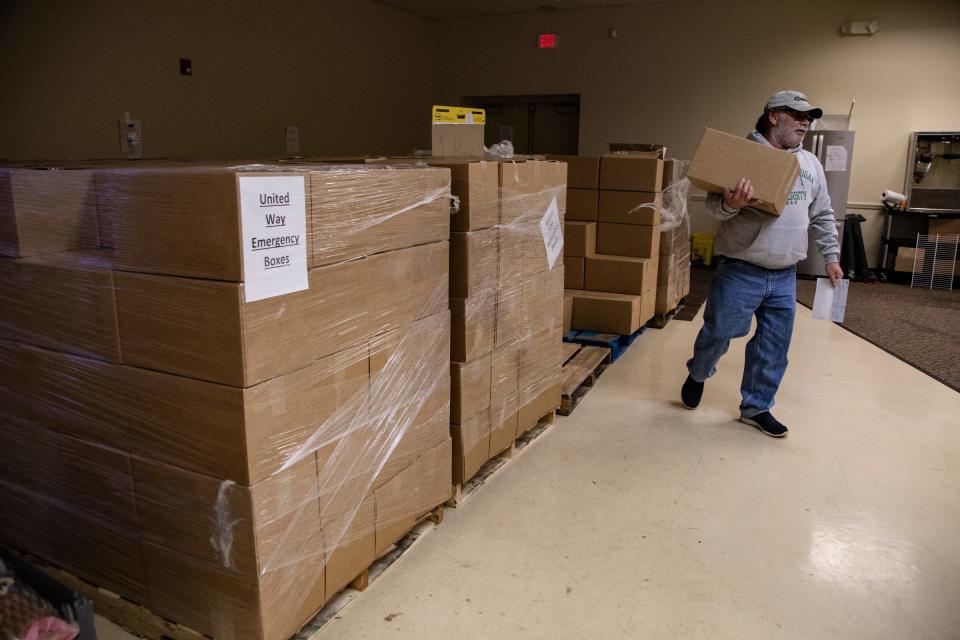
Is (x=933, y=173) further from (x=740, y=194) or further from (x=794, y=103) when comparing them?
(x=740, y=194)

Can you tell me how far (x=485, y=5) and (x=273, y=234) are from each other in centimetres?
819

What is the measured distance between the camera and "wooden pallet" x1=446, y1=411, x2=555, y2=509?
2490 millimetres

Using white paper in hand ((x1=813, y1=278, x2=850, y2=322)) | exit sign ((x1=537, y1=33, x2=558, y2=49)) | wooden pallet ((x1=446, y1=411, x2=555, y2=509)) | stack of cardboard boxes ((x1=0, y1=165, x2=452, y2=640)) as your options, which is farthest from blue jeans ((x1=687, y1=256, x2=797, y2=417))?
exit sign ((x1=537, y1=33, x2=558, y2=49))

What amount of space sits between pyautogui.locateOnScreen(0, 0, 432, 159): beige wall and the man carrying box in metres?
4.44

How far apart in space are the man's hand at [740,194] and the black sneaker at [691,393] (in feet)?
3.38

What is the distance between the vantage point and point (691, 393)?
11.6 ft

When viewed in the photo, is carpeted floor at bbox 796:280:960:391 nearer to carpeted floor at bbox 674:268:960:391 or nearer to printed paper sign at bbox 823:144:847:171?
carpeted floor at bbox 674:268:960:391

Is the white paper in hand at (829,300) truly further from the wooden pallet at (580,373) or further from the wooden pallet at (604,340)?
the wooden pallet at (604,340)

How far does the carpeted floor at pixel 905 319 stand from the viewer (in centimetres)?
450

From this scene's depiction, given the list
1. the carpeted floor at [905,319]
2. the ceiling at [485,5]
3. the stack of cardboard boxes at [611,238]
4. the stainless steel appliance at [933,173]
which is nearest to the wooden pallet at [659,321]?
the carpeted floor at [905,319]

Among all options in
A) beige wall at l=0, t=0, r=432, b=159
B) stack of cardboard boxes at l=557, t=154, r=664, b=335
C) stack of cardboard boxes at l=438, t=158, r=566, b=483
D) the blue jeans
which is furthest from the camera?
beige wall at l=0, t=0, r=432, b=159

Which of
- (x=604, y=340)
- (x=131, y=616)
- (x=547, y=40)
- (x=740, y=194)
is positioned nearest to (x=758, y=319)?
(x=740, y=194)

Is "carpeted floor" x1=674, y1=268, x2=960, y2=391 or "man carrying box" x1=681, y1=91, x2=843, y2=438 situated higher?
"man carrying box" x1=681, y1=91, x2=843, y2=438

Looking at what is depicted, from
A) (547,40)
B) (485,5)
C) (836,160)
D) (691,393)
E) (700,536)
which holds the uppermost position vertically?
(485,5)
